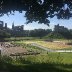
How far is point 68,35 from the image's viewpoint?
480 ft

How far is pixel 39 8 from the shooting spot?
17.3 metres

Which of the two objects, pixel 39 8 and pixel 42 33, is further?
pixel 42 33

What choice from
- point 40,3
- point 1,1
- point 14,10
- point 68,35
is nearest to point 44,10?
point 40,3

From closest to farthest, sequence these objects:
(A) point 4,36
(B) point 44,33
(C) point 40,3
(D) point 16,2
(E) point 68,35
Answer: (D) point 16,2 → (C) point 40,3 → (A) point 4,36 → (E) point 68,35 → (B) point 44,33

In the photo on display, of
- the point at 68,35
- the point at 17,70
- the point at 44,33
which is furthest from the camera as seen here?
the point at 44,33

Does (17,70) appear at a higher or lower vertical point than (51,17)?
lower

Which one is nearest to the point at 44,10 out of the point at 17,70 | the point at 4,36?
the point at 17,70

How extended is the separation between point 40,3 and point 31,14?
144cm

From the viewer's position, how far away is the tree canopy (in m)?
16.3

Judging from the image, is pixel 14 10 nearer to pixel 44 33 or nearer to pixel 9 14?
pixel 9 14

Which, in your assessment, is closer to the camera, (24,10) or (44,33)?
(24,10)

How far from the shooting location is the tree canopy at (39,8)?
16.3m

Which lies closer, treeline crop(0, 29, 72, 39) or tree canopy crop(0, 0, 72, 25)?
tree canopy crop(0, 0, 72, 25)

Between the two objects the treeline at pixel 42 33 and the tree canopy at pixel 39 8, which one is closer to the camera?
the tree canopy at pixel 39 8
